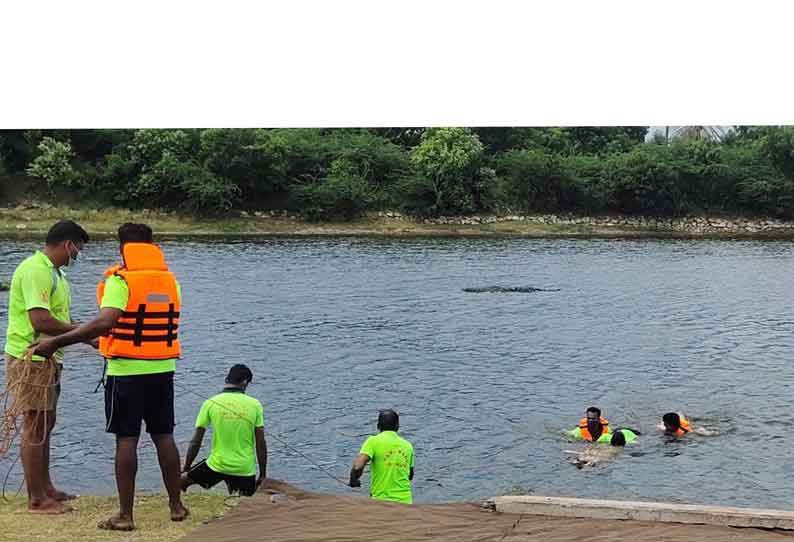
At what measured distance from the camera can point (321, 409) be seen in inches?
623

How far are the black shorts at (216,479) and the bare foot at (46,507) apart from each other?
1.06 meters

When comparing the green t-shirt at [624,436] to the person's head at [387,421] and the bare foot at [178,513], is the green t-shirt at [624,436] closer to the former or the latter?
the person's head at [387,421]

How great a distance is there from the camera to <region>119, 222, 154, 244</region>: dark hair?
5008mm

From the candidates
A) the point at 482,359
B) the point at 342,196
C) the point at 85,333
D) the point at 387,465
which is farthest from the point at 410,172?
the point at 85,333

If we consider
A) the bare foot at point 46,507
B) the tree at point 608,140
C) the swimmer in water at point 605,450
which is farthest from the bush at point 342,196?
the bare foot at point 46,507

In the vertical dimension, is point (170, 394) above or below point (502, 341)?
above

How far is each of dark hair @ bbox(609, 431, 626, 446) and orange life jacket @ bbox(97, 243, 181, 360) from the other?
9233mm

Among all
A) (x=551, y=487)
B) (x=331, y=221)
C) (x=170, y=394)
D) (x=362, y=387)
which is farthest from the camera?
(x=331, y=221)

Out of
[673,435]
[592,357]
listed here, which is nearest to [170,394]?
[673,435]

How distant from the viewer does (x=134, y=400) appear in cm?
508

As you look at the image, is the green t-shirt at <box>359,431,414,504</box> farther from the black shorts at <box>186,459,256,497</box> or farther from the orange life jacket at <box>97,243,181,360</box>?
the orange life jacket at <box>97,243,181,360</box>

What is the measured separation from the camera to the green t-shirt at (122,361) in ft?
16.1

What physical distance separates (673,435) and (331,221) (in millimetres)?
25189

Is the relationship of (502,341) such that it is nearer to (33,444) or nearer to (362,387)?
(362,387)
